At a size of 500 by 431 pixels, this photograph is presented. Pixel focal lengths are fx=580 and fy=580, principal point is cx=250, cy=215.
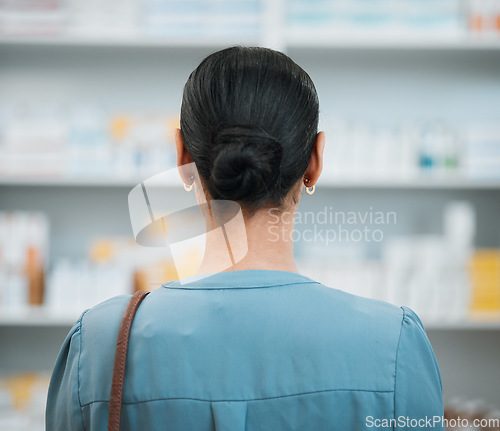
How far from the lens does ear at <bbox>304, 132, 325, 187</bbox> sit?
0.75m

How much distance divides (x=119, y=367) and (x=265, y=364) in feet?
0.55

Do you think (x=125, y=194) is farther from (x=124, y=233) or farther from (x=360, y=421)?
(x=360, y=421)

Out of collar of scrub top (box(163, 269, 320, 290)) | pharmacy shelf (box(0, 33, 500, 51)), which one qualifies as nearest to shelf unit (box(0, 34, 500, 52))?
pharmacy shelf (box(0, 33, 500, 51))

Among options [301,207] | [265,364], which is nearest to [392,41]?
[301,207]

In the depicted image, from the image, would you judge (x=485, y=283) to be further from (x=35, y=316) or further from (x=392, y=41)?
(x=35, y=316)

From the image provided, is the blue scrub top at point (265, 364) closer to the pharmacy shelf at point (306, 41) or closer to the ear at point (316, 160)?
the ear at point (316, 160)

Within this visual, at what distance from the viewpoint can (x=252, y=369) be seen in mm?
668

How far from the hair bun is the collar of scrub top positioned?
0.10m

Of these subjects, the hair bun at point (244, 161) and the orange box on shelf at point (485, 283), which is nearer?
the hair bun at point (244, 161)

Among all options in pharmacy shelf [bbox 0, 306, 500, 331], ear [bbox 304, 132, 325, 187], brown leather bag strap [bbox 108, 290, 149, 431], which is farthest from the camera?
pharmacy shelf [bbox 0, 306, 500, 331]

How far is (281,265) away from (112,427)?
0.27 m

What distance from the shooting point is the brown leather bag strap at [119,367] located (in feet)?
2.10

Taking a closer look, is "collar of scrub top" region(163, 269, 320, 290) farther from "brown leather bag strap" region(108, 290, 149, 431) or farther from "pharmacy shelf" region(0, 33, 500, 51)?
"pharmacy shelf" region(0, 33, 500, 51)

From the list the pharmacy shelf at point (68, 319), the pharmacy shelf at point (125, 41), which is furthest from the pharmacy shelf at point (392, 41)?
the pharmacy shelf at point (68, 319)
